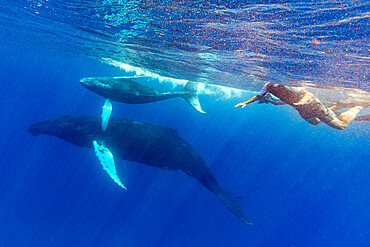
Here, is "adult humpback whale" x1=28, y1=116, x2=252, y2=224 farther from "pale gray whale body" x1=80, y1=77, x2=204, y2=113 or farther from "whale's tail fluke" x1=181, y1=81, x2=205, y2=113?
"whale's tail fluke" x1=181, y1=81, x2=205, y2=113

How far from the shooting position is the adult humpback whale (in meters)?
11.5

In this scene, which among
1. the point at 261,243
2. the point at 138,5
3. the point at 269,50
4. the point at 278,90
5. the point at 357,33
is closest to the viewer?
the point at 278,90

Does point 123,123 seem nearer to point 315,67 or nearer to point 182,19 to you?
point 182,19

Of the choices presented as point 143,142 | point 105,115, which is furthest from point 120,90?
point 143,142

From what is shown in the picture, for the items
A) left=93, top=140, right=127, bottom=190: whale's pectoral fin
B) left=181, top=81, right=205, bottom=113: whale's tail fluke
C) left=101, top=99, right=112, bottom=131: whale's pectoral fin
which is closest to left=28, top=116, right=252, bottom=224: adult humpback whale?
left=93, top=140, right=127, bottom=190: whale's pectoral fin

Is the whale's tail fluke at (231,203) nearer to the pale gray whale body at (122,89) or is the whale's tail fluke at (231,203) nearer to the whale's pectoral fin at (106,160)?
the whale's pectoral fin at (106,160)

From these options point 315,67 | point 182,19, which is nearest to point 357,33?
point 315,67

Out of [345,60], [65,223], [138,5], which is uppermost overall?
[345,60]

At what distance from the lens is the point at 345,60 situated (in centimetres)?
860

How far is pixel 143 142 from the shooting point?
1139 cm

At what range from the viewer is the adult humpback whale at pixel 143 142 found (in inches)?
451

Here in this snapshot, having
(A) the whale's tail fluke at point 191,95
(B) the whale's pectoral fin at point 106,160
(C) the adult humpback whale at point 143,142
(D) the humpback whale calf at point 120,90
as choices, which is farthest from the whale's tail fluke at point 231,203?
(D) the humpback whale calf at point 120,90

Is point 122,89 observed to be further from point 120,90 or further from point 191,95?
point 191,95

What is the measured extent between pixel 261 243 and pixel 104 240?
882 inches
